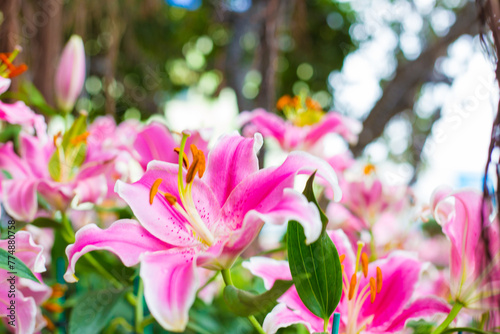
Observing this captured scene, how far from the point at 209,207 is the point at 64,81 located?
34cm

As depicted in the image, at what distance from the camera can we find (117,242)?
0.31 meters

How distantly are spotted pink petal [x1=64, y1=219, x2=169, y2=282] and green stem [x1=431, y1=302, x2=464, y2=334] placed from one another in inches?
7.4

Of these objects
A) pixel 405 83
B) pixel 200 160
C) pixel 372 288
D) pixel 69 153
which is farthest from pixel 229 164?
pixel 405 83

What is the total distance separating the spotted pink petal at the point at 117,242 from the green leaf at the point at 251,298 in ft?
0.21

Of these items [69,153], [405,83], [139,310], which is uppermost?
[405,83]

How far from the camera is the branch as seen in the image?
4.21 feet

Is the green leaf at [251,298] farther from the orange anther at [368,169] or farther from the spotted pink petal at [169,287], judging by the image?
the orange anther at [368,169]

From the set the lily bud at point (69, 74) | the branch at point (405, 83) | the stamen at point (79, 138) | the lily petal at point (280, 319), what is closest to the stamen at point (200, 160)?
the lily petal at point (280, 319)

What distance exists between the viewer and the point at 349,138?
25.9 inches

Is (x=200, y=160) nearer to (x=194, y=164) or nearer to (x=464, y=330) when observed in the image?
(x=194, y=164)

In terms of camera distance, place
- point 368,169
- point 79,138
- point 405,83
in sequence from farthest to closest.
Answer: point 405,83, point 368,169, point 79,138

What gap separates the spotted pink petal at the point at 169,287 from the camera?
259 mm

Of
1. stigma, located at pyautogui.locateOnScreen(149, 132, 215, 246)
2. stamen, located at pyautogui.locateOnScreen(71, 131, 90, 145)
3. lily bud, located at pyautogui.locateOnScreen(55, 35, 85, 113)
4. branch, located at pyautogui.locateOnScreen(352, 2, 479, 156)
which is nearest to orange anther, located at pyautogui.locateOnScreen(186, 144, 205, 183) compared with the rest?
stigma, located at pyautogui.locateOnScreen(149, 132, 215, 246)

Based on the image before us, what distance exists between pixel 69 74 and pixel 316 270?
416 mm
